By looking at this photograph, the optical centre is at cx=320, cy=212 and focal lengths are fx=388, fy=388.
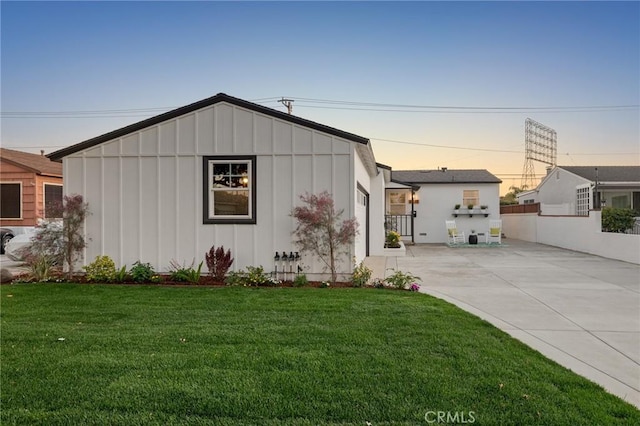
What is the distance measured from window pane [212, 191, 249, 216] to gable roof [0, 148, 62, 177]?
30.8 feet

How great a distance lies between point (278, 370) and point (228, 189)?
590 centimetres

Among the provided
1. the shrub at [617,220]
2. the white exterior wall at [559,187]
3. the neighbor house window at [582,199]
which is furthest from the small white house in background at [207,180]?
the white exterior wall at [559,187]

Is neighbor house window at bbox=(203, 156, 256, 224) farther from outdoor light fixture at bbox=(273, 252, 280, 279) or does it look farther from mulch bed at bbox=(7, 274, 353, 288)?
mulch bed at bbox=(7, 274, 353, 288)

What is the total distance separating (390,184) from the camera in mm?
18391

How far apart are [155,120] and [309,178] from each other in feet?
12.1

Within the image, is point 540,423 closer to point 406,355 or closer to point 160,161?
point 406,355

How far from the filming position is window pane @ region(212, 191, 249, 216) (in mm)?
8688

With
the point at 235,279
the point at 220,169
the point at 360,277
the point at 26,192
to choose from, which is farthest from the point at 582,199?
the point at 26,192

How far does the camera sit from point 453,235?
61.0ft

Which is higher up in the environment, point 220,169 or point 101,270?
point 220,169

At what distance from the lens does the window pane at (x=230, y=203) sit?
869cm

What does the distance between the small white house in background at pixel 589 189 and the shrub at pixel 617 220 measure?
5218 mm

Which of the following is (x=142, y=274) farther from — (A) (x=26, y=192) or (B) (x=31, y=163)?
(B) (x=31, y=163)

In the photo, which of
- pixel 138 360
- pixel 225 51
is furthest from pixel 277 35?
pixel 138 360
